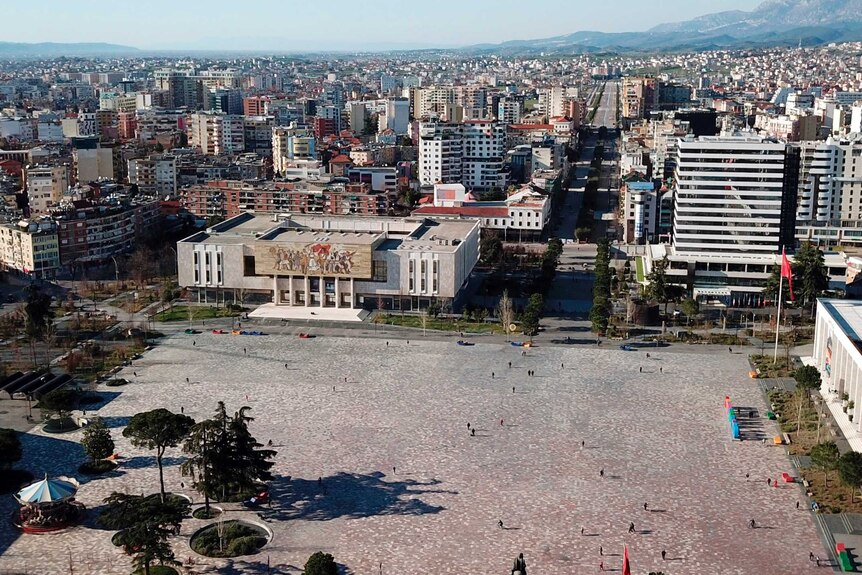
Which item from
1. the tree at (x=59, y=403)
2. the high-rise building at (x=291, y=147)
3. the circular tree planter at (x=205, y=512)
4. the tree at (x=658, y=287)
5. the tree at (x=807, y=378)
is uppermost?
the high-rise building at (x=291, y=147)

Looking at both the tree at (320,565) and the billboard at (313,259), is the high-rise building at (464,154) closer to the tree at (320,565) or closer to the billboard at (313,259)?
the billboard at (313,259)

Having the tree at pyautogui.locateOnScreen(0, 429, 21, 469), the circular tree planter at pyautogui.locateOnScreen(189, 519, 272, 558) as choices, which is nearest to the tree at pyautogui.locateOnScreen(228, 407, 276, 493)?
the circular tree planter at pyautogui.locateOnScreen(189, 519, 272, 558)

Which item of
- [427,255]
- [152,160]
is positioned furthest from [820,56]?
[427,255]

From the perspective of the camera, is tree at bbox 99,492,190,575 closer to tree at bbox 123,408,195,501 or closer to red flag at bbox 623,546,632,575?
tree at bbox 123,408,195,501

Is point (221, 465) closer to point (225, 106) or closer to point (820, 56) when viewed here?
point (225, 106)

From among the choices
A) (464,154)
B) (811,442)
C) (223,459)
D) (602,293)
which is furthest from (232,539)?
(464,154)

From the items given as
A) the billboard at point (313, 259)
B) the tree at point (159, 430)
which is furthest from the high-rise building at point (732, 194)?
the tree at point (159, 430)

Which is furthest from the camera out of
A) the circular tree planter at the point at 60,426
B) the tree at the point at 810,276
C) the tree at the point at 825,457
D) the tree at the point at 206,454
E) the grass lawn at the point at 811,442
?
the tree at the point at 810,276
